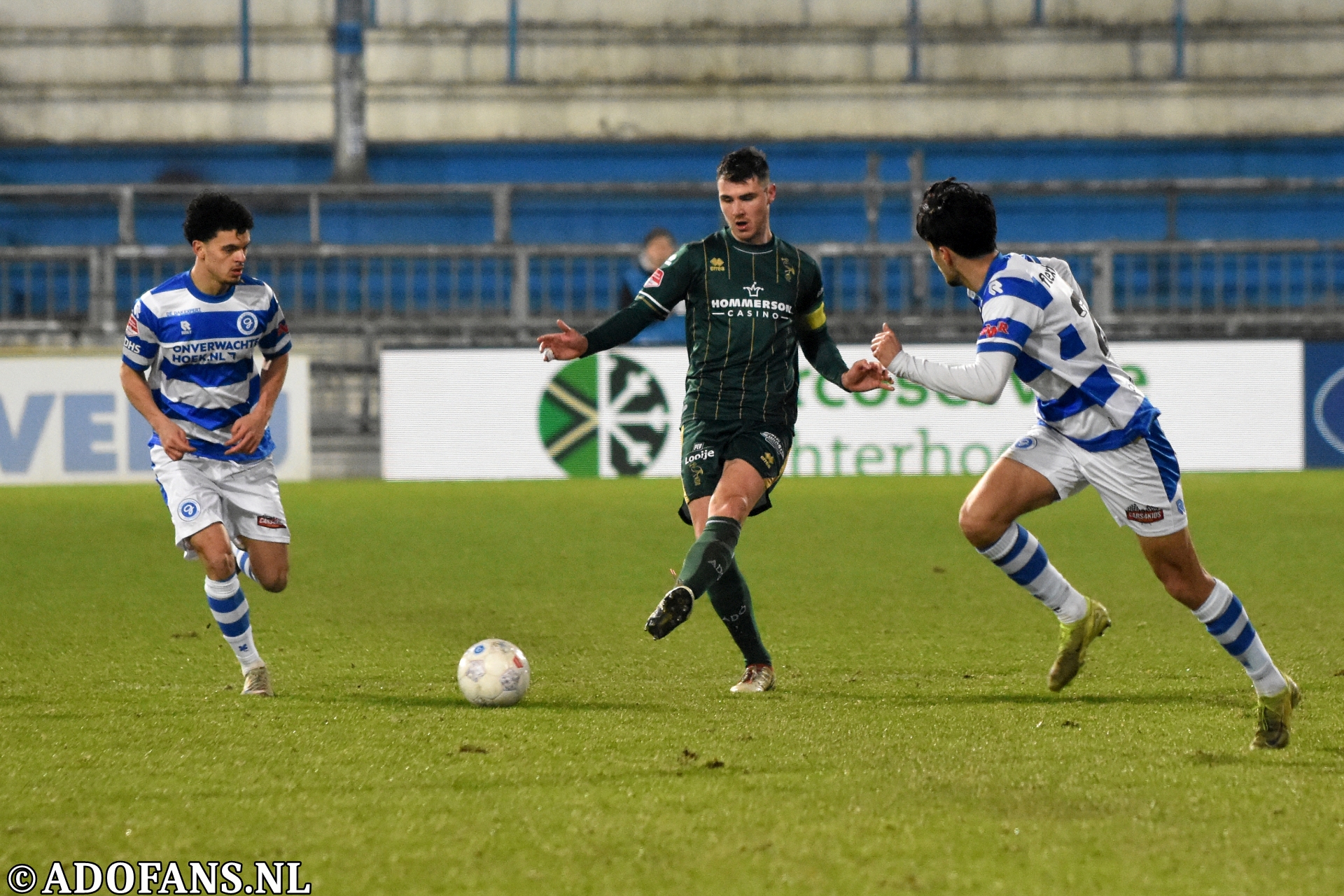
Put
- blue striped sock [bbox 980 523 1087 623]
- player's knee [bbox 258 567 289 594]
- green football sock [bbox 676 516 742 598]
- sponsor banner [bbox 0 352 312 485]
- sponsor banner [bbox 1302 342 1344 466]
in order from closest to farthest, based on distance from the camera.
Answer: green football sock [bbox 676 516 742 598] < blue striped sock [bbox 980 523 1087 623] < player's knee [bbox 258 567 289 594] < sponsor banner [bbox 0 352 312 485] < sponsor banner [bbox 1302 342 1344 466]

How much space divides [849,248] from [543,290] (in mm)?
3458

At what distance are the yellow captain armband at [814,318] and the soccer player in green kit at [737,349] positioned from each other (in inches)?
1.8

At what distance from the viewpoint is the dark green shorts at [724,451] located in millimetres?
5918

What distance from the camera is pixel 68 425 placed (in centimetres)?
1446

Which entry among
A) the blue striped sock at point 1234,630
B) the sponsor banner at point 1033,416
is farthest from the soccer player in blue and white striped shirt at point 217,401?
the sponsor banner at point 1033,416

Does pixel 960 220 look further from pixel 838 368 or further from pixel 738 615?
pixel 738 615

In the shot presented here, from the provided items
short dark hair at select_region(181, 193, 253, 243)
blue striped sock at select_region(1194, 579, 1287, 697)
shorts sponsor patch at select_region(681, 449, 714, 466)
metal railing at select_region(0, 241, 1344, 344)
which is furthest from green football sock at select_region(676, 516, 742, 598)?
metal railing at select_region(0, 241, 1344, 344)

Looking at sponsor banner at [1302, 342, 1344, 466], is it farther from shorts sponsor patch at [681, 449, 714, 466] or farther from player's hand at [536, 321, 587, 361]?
player's hand at [536, 321, 587, 361]

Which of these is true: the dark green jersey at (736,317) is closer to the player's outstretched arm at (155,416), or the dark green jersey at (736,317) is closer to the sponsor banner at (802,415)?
the player's outstretched arm at (155,416)

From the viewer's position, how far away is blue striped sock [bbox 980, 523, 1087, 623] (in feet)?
18.7

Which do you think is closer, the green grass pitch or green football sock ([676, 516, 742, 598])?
the green grass pitch

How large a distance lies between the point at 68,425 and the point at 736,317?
10189mm

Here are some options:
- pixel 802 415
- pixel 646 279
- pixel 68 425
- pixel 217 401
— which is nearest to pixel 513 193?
pixel 646 279

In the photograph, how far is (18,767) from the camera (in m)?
4.43
